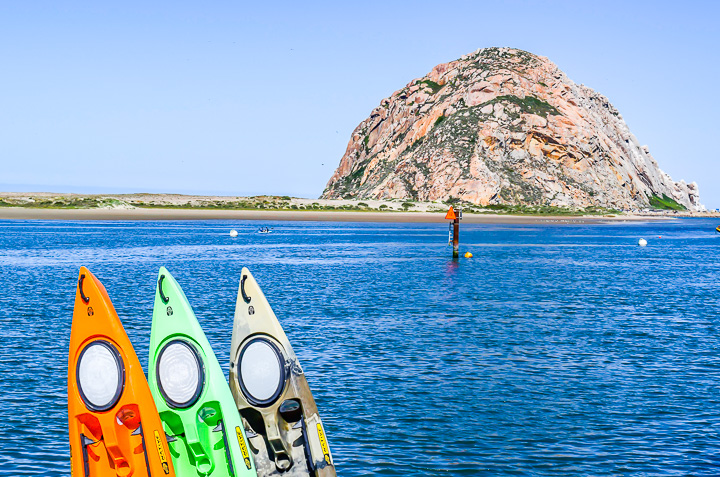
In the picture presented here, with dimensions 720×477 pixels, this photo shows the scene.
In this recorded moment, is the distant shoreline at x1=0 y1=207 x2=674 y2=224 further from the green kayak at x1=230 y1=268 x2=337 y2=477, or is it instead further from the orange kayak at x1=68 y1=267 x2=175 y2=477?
the orange kayak at x1=68 y1=267 x2=175 y2=477

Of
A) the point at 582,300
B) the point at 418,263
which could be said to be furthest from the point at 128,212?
the point at 582,300

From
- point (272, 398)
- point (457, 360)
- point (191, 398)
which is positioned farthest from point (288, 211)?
point (191, 398)

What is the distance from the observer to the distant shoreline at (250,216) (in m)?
144

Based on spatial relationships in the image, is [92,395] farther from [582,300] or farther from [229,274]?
[229,274]

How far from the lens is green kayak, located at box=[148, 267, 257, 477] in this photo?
35.9ft

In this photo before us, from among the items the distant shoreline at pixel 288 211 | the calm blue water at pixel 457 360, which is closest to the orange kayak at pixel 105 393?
the calm blue water at pixel 457 360

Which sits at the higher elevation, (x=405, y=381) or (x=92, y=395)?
(x=92, y=395)

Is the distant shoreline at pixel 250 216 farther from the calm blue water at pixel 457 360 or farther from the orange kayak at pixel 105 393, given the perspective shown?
the orange kayak at pixel 105 393

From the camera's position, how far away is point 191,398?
11.2 meters

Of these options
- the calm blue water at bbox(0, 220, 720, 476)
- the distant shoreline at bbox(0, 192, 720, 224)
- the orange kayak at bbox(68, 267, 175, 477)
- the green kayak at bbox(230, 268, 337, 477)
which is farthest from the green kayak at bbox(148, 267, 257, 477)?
the distant shoreline at bbox(0, 192, 720, 224)

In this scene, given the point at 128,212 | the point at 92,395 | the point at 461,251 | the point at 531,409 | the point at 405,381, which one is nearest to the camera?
the point at 92,395

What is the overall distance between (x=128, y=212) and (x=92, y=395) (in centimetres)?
14988

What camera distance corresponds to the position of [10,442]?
13.5 meters

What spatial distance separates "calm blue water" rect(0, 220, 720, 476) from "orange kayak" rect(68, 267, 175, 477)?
7.44 ft
